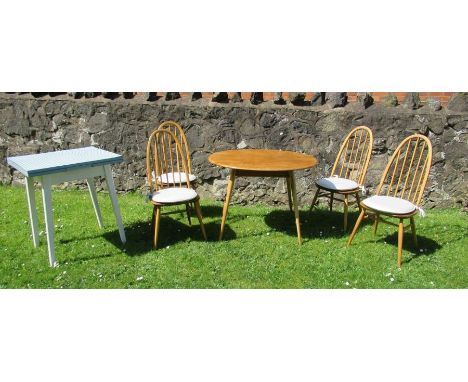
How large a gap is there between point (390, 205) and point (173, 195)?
5.77ft

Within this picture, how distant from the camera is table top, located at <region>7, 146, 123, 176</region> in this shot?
339cm

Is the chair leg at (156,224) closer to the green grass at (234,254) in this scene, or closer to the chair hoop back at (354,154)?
the green grass at (234,254)

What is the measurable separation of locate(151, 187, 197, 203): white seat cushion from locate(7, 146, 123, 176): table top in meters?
0.45

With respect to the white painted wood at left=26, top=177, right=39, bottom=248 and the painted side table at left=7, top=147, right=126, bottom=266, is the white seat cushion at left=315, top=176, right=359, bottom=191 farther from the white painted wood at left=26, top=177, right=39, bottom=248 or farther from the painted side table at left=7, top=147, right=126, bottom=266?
the white painted wood at left=26, top=177, right=39, bottom=248

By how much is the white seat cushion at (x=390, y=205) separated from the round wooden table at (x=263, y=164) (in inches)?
23.3

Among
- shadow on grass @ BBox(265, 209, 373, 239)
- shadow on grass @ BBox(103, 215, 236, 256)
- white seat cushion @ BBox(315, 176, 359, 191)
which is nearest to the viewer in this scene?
shadow on grass @ BBox(103, 215, 236, 256)

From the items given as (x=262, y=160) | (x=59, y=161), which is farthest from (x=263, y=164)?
(x=59, y=161)

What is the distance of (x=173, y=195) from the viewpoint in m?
3.88

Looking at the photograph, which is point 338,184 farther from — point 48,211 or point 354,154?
point 48,211

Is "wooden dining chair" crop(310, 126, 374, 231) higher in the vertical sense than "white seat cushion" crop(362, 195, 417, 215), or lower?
higher

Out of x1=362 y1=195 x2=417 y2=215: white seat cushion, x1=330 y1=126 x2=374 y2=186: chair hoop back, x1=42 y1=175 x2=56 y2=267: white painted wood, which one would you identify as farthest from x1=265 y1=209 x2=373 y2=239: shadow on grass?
x1=42 y1=175 x2=56 y2=267: white painted wood

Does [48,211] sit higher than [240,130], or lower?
lower

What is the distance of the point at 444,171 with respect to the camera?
4.74m

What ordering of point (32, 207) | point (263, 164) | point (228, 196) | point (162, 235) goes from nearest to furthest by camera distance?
point (32, 207), point (263, 164), point (228, 196), point (162, 235)
